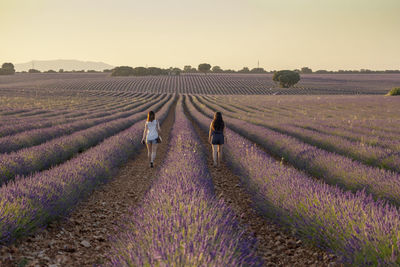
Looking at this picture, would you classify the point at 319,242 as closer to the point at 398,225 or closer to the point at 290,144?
the point at 398,225

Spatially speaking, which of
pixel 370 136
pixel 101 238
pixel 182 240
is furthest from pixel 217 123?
pixel 370 136

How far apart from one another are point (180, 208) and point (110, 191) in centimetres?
313

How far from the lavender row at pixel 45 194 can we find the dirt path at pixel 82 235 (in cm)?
14

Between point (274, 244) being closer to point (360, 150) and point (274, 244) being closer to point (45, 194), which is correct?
point (45, 194)

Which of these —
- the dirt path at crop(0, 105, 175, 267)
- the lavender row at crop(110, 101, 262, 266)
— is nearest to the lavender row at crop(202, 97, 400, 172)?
the lavender row at crop(110, 101, 262, 266)

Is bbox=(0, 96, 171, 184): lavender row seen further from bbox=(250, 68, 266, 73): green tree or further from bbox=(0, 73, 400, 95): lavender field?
bbox=(250, 68, 266, 73): green tree

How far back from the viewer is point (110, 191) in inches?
211

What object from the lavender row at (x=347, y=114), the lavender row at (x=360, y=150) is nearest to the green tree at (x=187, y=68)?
the lavender row at (x=347, y=114)

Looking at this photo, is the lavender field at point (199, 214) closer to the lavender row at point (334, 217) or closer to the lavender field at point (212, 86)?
the lavender row at point (334, 217)

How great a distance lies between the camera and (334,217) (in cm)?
286

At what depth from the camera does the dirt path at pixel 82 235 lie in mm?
2854

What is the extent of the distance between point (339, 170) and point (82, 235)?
4.47 m

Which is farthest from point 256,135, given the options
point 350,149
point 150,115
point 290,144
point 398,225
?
point 398,225

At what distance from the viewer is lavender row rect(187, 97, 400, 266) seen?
2.29 metres
